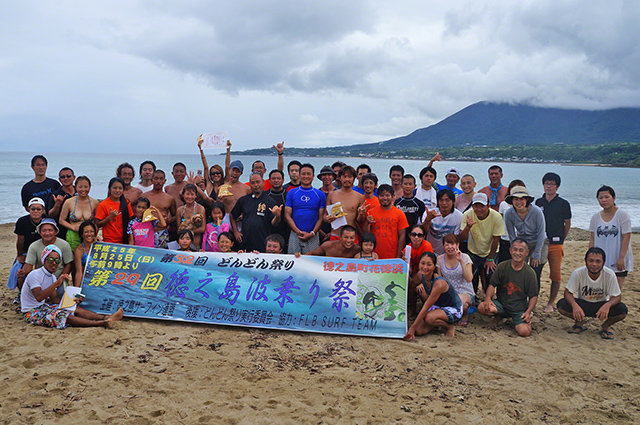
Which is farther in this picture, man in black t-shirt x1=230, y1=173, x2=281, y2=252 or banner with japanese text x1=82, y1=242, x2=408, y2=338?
man in black t-shirt x1=230, y1=173, x2=281, y2=252

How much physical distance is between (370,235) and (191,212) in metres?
2.86

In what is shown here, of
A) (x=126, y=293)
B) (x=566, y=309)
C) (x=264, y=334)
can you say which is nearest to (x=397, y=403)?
(x=264, y=334)

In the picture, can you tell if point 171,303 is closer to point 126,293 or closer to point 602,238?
point 126,293

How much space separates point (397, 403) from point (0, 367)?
4.09 m

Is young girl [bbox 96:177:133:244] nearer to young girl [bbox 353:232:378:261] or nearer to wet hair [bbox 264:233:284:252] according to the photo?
wet hair [bbox 264:233:284:252]

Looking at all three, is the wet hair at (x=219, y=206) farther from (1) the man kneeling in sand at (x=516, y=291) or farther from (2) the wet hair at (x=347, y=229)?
(1) the man kneeling in sand at (x=516, y=291)

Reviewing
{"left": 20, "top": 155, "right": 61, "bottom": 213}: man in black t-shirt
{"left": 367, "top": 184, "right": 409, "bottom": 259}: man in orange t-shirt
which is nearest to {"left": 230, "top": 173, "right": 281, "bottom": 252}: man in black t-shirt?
{"left": 367, "top": 184, "right": 409, "bottom": 259}: man in orange t-shirt

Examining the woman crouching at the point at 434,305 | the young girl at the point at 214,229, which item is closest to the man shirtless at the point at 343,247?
the woman crouching at the point at 434,305

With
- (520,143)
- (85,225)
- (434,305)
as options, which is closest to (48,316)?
(85,225)

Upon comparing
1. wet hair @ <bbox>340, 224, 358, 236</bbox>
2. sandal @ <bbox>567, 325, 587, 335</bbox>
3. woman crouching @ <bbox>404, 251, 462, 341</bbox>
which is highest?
wet hair @ <bbox>340, 224, 358, 236</bbox>

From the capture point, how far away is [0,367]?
14.1 ft

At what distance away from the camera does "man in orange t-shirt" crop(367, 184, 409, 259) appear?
19.7 ft

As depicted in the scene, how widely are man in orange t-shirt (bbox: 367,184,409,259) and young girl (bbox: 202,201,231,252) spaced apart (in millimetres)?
2287

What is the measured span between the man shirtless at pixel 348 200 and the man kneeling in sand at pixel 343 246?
0.21 m
